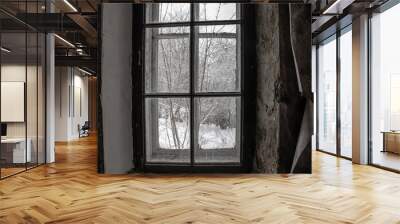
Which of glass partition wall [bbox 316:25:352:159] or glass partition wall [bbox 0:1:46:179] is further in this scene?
glass partition wall [bbox 316:25:352:159]

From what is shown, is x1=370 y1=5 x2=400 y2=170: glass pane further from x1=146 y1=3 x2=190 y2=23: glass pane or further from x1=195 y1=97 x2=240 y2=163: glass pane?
x1=146 y1=3 x2=190 y2=23: glass pane

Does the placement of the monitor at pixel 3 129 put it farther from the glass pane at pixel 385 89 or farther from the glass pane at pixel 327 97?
the glass pane at pixel 327 97

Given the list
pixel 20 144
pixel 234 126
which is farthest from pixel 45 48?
pixel 234 126

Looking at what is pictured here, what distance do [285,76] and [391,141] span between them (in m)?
2.62

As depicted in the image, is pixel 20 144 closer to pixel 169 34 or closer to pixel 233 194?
pixel 169 34

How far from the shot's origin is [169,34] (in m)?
6.05

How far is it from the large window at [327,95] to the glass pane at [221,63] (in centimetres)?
411

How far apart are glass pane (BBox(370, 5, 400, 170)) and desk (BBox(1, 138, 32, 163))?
689cm

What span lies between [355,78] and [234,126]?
320 cm

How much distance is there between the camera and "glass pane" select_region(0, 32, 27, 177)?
5.96 m

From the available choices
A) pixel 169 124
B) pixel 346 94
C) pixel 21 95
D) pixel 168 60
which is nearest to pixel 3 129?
pixel 21 95

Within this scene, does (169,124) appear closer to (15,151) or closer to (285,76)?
(285,76)

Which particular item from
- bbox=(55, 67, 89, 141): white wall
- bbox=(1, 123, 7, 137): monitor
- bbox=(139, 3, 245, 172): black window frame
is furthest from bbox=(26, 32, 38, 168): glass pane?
bbox=(55, 67, 89, 141): white wall

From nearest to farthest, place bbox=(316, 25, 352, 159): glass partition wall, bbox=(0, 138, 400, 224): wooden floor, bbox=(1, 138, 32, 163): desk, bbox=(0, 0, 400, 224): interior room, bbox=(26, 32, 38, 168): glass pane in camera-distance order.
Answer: bbox=(0, 138, 400, 224): wooden floor, bbox=(0, 0, 400, 224): interior room, bbox=(1, 138, 32, 163): desk, bbox=(26, 32, 38, 168): glass pane, bbox=(316, 25, 352, 159): glass partition wall
